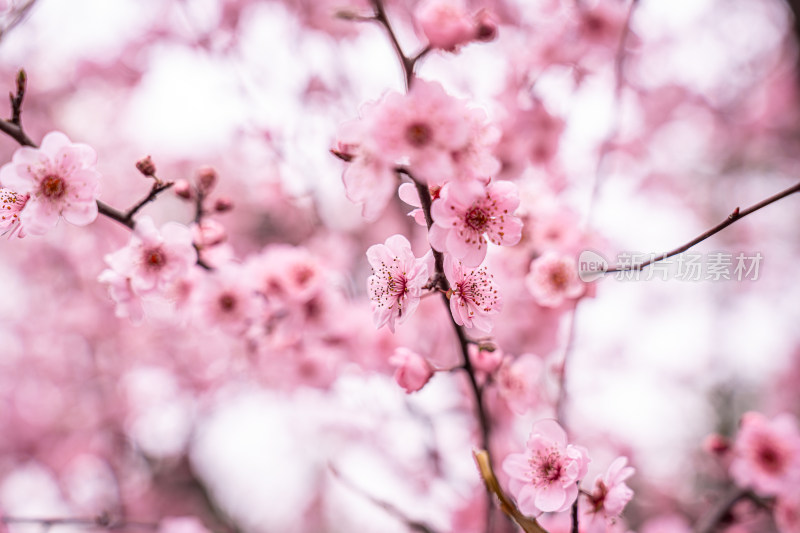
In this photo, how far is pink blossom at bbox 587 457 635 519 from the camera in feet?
3.32

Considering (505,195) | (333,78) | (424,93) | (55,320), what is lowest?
(55,320)

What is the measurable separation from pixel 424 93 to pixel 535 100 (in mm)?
1628

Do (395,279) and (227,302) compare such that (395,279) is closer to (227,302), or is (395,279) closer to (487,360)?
(487,360)

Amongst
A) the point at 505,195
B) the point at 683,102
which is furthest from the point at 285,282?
the point at 683,102

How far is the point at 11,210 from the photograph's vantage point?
3.69 ft

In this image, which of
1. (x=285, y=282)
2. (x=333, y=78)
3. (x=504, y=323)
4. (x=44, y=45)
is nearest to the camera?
(x=285, y=282)

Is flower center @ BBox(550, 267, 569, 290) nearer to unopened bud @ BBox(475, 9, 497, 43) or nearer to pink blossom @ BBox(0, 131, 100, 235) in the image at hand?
unopened bud @ BBox(475, 9, 497, 43)

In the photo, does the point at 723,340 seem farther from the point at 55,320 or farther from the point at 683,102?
the point at 55,320

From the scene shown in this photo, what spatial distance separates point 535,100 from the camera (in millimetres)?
2293

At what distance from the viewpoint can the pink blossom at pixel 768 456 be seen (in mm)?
1567

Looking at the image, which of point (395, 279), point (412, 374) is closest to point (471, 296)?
point (395, 279)

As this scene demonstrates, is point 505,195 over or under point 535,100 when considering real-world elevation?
over

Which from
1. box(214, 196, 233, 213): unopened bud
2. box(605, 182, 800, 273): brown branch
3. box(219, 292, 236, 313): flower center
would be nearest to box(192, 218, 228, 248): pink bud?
box(214, 196, 233, 213): unopened bud

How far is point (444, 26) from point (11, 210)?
0.96 metres
